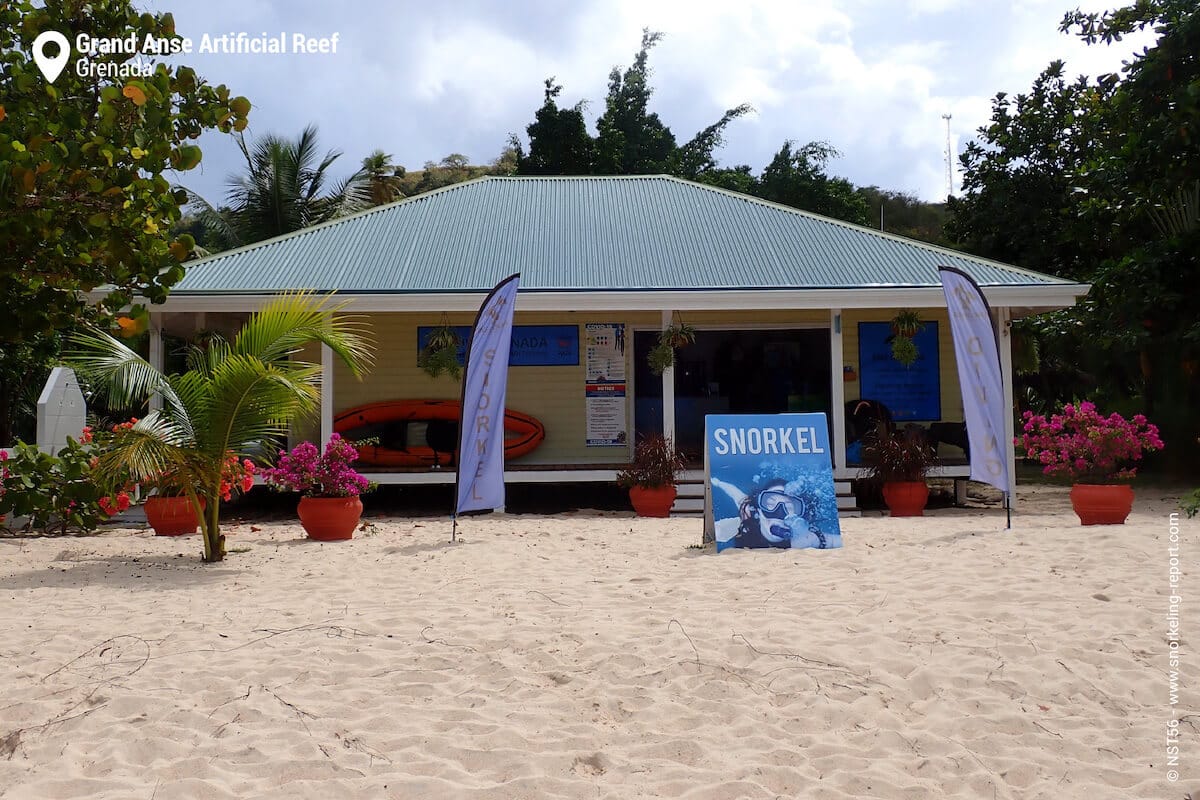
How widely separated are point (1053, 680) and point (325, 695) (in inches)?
130

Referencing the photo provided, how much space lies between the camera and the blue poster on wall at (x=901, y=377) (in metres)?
13.4

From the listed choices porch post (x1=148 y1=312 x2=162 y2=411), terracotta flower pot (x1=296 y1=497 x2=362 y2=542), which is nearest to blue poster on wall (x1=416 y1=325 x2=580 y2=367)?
porch post (x1=148 y1=312 x2=162 y2=411)

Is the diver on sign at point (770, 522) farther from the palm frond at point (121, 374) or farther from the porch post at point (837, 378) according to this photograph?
the palm frond at point (121, 374)

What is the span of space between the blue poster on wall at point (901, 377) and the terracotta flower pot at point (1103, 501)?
452cm

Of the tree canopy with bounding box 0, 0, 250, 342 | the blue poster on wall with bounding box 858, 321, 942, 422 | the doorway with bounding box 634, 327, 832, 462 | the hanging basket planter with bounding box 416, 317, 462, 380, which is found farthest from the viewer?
the doorway with bounding box 634, 327, 832, 462

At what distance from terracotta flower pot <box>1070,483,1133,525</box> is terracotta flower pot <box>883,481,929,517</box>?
7.04ft

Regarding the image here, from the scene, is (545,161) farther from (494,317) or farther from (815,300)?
(494,317)

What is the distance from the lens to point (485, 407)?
9.03m

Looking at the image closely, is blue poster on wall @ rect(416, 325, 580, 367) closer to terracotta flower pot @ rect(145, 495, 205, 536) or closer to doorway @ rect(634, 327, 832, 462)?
doorway @ rect(634, 327, 832, 462)

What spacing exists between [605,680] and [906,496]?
7.45m

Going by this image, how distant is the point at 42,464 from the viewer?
27.7 ft

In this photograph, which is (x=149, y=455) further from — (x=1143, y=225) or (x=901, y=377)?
(x=1143, y=225)

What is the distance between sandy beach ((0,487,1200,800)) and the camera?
11.2ft

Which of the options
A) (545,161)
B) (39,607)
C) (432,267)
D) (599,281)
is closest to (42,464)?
(39,607)
